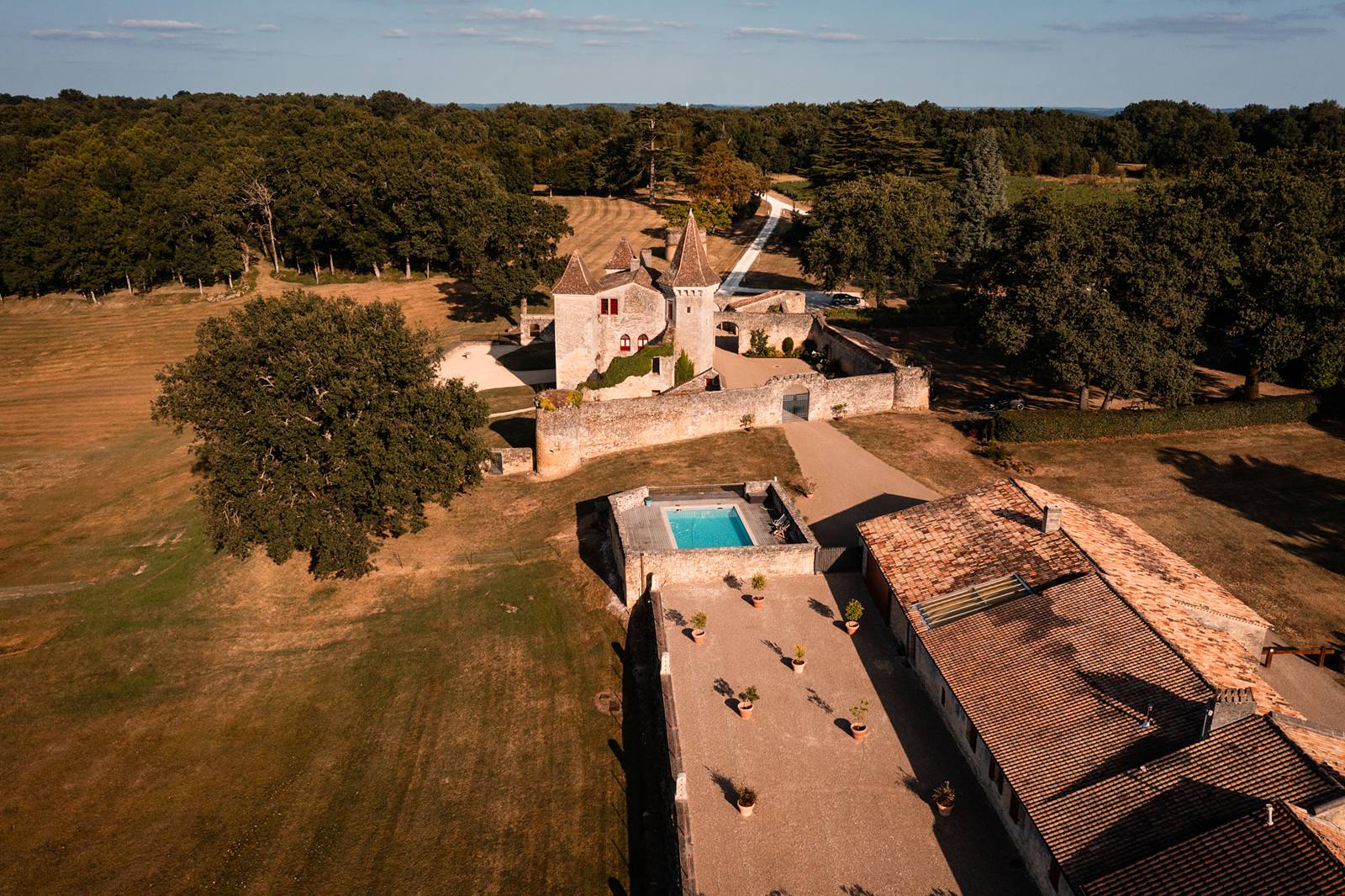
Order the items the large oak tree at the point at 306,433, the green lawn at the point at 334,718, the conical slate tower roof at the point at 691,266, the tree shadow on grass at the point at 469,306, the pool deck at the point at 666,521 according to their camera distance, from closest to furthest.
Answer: the green lawn at the point at 334,718
the large oak tree at the point at 306,433
the pool deck at the point at 666,521
the conical slate tower roof at the point at 691,266
the tree shadow on grass at the point at 469,306

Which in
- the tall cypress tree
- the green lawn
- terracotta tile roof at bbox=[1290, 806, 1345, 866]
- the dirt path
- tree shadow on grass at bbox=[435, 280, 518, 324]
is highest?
the tall cypress tree

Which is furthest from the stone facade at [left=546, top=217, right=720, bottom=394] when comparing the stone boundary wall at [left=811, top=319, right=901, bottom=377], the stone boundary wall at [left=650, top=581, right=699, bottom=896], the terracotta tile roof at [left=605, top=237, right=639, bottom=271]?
the stone boundary wall at [left=650, top=581, right=699, bottom=896]

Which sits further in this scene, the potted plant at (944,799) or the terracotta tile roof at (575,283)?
the terracotta tile roof at (575,283)

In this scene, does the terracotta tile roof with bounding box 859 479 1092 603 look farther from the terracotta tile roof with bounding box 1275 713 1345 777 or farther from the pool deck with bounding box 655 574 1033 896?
the terracotta tile roof with bounding box 1275 713 1345 777

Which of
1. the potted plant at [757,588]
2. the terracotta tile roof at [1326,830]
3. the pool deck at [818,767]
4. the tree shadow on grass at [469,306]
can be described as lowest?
the pool deck at [818,767]

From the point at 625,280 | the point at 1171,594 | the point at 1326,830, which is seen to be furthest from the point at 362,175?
the point at 1326,830

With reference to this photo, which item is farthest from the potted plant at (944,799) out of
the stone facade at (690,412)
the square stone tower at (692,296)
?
the square stone tower at (692,296)

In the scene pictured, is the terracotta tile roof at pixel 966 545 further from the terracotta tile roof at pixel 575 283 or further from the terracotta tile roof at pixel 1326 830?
the terracotta tile roof at pixel 575 283

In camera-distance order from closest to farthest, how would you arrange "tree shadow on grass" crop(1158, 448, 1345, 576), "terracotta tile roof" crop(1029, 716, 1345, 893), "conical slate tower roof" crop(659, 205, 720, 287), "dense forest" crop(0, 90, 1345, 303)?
"terracotta tile roof" crop(1029, 716, 1345, 893) → "tree shadow on grass" crop(1158, 448, 1345, 576) → "conical slate tower roof" crop(659, 205, 720, 287) → "dense forest" crop(0, 90, 1345, 303)
